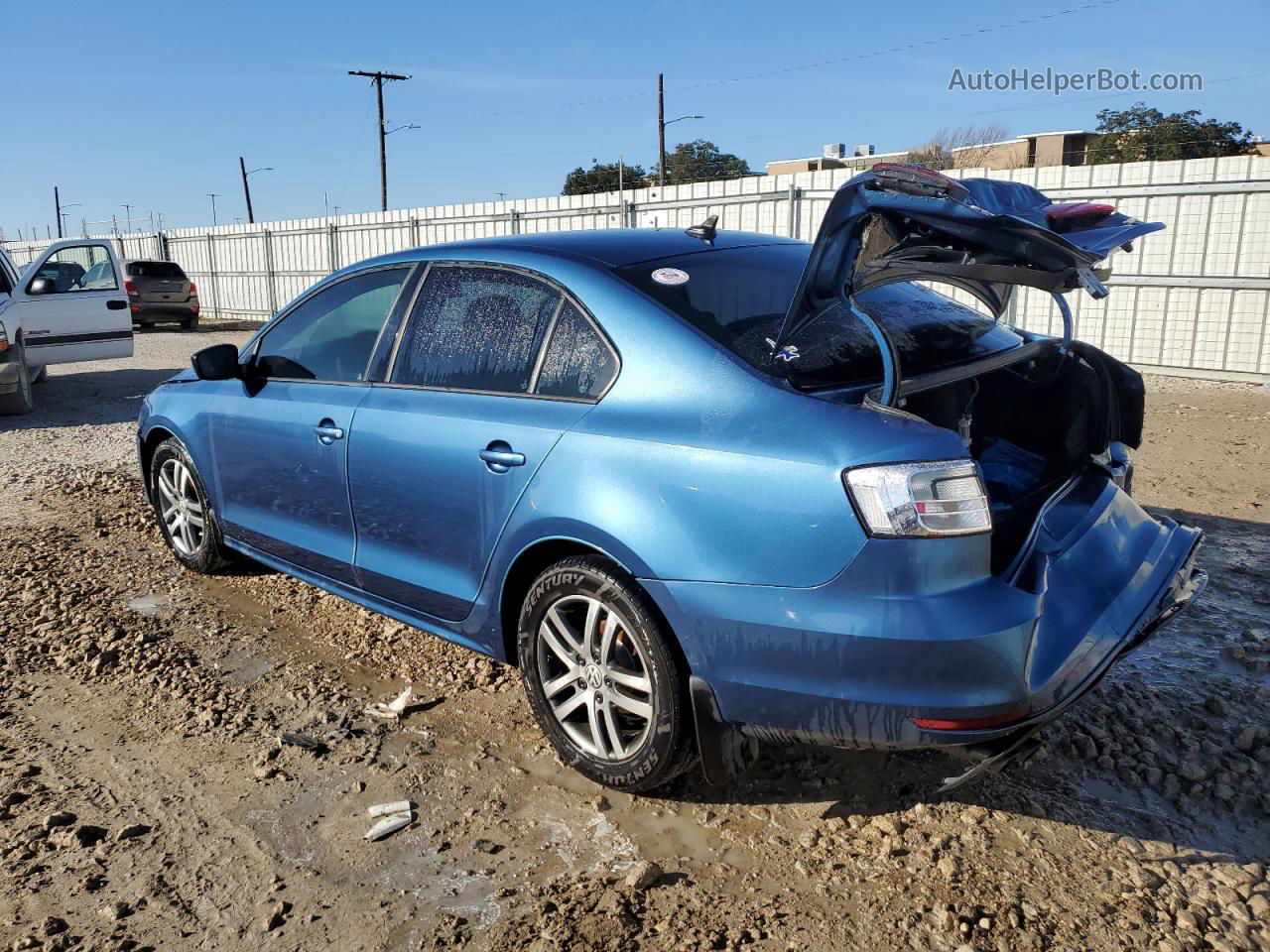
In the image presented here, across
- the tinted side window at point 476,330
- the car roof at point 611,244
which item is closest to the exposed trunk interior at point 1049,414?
the car roof at point 611,244

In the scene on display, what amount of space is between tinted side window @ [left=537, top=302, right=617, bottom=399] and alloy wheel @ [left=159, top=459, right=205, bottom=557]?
2578 millimetres

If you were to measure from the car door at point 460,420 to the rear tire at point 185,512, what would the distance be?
1521 millimetres

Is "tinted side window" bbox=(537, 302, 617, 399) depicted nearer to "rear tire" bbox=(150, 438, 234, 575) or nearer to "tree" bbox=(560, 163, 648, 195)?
"rear tire" bbox=(150, 438, 234, 575)

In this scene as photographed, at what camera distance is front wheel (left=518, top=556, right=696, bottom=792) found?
8.87 ft

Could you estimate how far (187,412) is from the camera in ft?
15.5

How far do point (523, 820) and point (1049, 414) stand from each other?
216cm

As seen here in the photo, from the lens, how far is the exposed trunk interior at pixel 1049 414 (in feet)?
10.4

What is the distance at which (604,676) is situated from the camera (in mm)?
2879

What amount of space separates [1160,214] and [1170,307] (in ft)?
3.61

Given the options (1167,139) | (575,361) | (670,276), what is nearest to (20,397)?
(575,361)

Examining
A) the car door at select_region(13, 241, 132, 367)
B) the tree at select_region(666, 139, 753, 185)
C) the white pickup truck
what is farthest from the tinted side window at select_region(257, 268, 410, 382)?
the tree at select_region(666, 139, 753, 185)

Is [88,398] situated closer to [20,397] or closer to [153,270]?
[20,397]

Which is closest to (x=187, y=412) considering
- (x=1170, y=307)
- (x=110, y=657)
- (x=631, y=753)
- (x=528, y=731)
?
(x=110, y=657)

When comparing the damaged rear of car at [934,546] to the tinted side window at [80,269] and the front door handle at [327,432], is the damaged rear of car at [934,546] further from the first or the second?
the tinted side window at [80,269]
